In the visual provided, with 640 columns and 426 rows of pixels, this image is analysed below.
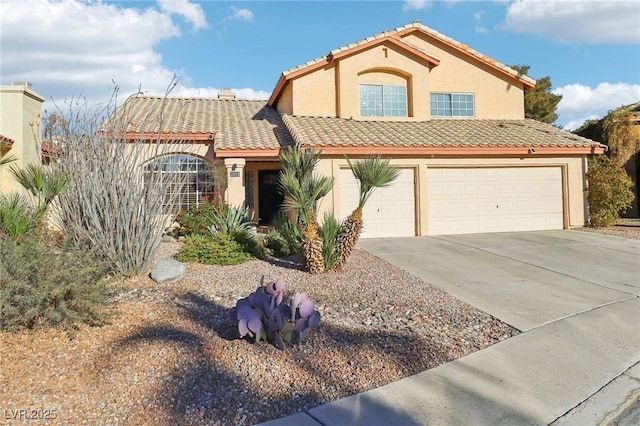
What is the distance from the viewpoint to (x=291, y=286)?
7.50 m

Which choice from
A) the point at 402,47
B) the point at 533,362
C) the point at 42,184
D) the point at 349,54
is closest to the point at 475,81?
the point at 402,47

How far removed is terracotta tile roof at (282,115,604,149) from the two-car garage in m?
0.88

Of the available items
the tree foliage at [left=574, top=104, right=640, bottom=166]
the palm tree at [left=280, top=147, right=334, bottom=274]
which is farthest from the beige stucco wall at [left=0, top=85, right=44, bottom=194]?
the tree foliage at [left=574, top=104, right=640, bottom=166]

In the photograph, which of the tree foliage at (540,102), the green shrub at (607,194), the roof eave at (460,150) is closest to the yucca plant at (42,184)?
the roof eave at (460,150)

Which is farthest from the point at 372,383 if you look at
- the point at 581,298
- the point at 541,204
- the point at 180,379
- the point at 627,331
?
the point at 541,204

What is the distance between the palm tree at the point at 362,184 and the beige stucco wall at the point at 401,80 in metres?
8.82

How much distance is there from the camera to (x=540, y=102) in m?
29.6

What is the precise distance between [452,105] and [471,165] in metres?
4.41

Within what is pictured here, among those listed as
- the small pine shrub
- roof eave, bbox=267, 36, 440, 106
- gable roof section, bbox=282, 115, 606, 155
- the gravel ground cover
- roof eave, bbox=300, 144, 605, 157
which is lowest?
the gravel ground cover

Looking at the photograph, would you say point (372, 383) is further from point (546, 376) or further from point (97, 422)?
point (97, 422)

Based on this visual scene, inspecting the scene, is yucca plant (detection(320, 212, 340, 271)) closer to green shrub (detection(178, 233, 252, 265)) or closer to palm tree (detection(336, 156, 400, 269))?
palm tree (detection(336, 156, 400, 269))

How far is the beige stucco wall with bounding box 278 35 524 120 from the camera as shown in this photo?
659 inches

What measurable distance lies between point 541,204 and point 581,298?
9.15m

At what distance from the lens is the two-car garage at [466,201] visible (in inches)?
563
